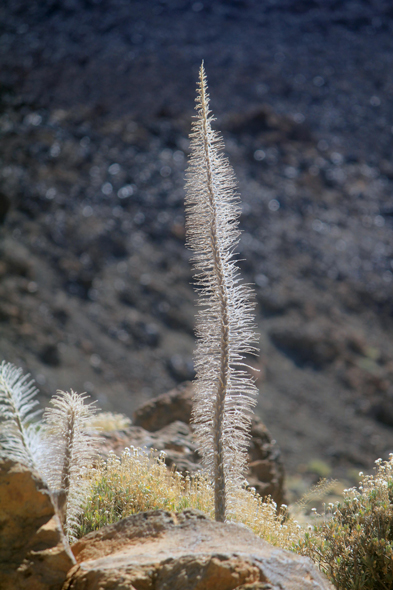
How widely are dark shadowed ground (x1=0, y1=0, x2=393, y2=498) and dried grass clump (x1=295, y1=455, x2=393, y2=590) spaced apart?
39.7 ft

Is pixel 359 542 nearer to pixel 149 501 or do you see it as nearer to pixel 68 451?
pixel 149 501

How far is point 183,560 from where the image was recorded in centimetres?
228

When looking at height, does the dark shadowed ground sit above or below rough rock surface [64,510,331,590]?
above

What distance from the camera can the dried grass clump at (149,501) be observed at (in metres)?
3.47

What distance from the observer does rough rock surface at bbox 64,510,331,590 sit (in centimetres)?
222

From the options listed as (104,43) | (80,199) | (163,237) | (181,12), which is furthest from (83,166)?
(181,12)

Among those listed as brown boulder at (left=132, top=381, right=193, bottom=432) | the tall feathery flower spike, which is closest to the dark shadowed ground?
brown boulder at (left=132, top=381, right=193, bottom=432)

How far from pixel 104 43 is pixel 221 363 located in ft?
80.8

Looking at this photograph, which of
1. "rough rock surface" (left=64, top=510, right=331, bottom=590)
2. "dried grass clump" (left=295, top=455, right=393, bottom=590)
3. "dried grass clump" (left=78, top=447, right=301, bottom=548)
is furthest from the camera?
"dried grass clump" (left=78, top=447, right=301, bottom=548)

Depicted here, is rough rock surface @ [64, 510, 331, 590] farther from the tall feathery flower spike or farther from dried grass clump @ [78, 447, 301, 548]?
dried grass clump @ [78, 447, 301, 548]

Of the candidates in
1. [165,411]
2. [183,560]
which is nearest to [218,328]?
[183,560]

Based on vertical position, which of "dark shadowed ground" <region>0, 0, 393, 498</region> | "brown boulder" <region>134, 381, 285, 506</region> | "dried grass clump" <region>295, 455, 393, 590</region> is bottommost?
"dried grass clump" <region>295, 455, 393, 590</region>

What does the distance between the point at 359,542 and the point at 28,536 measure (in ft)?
5.99

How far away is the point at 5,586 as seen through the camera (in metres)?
2.34
